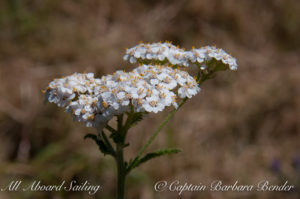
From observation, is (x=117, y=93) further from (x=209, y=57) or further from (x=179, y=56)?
(x=209, y=57)

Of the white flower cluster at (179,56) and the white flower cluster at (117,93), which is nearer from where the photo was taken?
the white flower cluster at (117,93)

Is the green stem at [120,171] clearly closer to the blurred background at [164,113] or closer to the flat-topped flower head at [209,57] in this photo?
the flat-topped flower head at [209,57]

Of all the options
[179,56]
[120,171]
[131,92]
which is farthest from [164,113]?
[131,92]

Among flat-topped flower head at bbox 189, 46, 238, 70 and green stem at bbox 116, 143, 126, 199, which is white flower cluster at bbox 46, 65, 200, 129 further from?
green stem at bbox 116, 143, 126, 199

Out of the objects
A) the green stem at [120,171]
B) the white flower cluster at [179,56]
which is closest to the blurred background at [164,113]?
the green stem at [120,171]

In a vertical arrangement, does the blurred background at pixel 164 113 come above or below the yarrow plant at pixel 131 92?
above

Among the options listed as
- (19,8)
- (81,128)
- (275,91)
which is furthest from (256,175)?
(19,8)

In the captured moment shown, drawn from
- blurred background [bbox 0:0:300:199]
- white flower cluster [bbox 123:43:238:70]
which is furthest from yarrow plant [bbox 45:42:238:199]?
blurred background [bbox 0:0:300:199]

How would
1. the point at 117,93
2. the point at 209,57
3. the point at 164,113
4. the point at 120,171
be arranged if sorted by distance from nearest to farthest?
1. the point at 117,93
2. the point at 120,171
3. the point at 209,57
4. the point at 164,113
